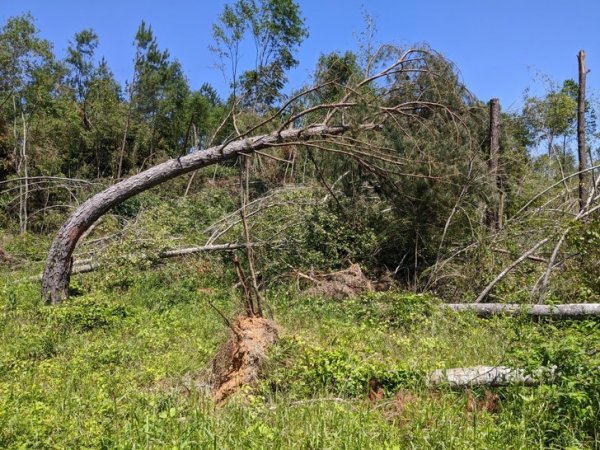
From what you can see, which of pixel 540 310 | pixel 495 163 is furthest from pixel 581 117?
pixel 540 310

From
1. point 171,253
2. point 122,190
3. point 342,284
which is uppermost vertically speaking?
point 122,190

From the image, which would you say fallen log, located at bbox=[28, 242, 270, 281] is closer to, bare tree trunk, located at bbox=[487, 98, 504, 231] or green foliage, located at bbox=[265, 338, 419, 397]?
bare tree trunk, located at bbox=[487, 98, 504, 231]

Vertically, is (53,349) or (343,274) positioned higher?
(343,274)

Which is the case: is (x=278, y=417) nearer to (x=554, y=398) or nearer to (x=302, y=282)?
(x=554, y=398)

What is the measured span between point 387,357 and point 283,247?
449 cm

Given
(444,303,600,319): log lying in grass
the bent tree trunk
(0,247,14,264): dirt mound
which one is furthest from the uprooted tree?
(0,247,14,264): dirt mound

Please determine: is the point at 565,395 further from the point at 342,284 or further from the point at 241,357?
the point at 342,284

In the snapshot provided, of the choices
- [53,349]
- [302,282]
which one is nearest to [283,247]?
[302,282]

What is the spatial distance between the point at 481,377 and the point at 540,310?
262cm

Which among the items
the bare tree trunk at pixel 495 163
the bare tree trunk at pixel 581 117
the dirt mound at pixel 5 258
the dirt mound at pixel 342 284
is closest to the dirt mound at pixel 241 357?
the dirt mound at pixel 342 284

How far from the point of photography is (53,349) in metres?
5.39

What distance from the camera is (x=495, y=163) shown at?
887 centimetres

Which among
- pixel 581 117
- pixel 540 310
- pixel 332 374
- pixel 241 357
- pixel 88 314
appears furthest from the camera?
pixel 581 117

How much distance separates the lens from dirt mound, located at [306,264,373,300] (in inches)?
306
